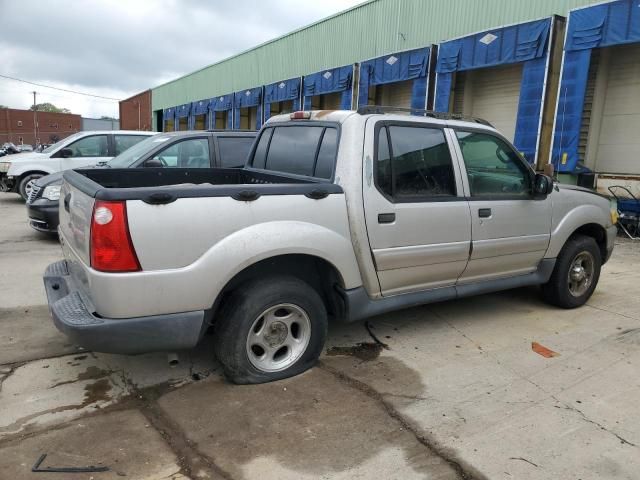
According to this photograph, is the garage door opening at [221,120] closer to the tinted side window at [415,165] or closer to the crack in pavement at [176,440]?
the tinted side window at [415,165]

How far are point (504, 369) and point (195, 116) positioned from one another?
1337 inches


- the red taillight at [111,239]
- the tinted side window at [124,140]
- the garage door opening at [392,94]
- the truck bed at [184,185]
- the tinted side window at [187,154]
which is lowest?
the red taillight at [111,239]

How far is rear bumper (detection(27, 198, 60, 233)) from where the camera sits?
7.23 m

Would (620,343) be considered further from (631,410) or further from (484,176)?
(484,176)

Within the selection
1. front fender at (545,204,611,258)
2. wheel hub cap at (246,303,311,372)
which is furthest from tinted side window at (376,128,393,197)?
front fender at (545,204,611,258)

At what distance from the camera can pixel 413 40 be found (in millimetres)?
16438

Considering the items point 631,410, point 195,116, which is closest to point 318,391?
point 631,410

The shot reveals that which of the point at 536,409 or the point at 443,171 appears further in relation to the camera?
the point at 443,171

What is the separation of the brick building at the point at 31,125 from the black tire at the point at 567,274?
214 feet

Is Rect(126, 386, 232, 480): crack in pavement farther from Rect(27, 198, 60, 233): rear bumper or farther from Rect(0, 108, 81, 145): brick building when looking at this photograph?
Rect(0, 108, 81, 145): brick building

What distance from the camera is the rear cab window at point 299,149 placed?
3.78 meters

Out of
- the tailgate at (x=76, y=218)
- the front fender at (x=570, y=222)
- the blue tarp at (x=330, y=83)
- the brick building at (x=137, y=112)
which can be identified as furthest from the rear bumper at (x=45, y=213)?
the brick building at (x=137, y=112)

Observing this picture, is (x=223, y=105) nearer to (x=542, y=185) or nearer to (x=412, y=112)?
(x=412, y=112)

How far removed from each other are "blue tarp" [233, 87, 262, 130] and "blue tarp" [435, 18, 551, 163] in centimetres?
1369
